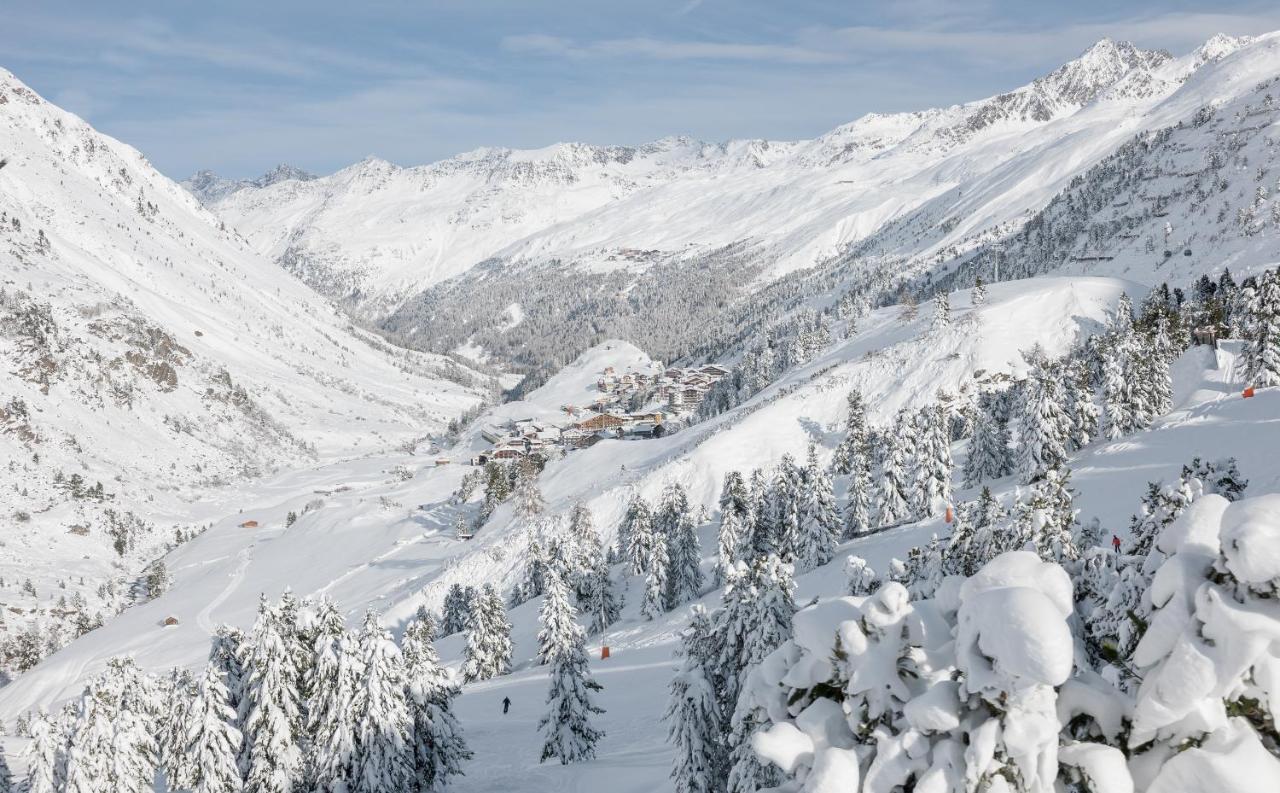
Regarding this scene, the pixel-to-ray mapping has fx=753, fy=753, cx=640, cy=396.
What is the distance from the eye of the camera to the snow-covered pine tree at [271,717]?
23281 mm

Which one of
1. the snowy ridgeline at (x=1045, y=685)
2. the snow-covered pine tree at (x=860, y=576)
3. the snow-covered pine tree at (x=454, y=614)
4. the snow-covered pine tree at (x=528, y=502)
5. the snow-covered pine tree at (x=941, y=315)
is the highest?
the snow-covered pine tree at (x=941, y=315)

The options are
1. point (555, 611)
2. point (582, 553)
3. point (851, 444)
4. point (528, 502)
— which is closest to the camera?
point (555, 611)

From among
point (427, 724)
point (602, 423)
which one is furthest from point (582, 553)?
point (602, 423)

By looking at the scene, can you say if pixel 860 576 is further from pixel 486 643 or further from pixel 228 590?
pixel 228 590

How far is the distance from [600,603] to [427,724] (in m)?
34.9

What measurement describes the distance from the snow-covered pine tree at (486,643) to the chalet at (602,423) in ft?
330

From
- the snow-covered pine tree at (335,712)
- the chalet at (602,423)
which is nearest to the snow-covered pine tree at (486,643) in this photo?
the snow-covered pine tree at (335,712)

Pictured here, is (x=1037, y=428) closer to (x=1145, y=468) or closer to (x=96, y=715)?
(x=1145, y=468)

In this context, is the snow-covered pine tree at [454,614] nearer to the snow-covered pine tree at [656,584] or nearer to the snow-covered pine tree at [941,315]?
the snow-covered pine tree at [656,584]

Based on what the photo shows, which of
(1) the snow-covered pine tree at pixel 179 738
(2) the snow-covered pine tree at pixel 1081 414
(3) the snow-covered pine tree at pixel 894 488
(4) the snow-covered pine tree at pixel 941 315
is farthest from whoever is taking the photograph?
(4) the snow-covered pine tree at pixel 941 315

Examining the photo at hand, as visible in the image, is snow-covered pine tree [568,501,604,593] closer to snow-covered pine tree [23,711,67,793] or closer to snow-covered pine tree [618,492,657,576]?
snow-covered pine tree [618,492,657,576]

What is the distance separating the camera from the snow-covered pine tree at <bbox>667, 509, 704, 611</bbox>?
59.5m

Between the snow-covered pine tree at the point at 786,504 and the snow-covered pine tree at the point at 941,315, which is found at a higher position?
the snow-covered pine tree at the point at 941,315

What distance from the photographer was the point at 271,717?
2336 cm
